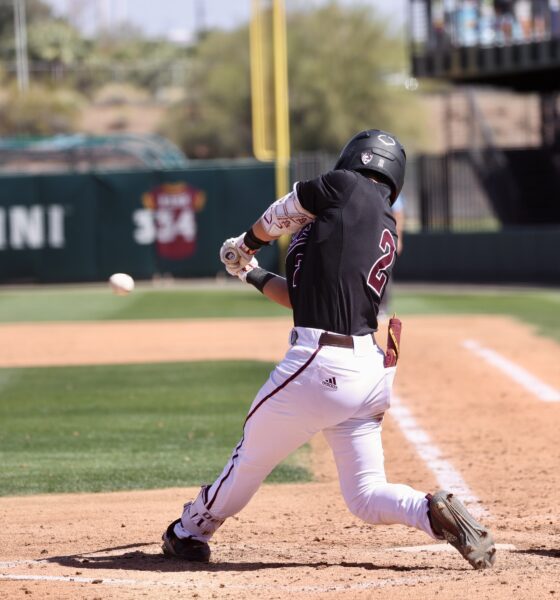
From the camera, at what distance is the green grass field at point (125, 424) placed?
7.76 m

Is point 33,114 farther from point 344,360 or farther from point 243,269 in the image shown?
point 344,360

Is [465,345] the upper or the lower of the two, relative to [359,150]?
lower

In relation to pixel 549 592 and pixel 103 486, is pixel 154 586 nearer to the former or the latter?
pixel 549 592

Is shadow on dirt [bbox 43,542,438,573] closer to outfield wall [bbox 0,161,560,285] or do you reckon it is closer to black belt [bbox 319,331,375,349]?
black belt [bbox 319,331,375,349]

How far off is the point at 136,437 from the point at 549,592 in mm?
4719

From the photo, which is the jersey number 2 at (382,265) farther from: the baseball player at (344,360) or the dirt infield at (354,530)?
the dirt infield at (354,530)

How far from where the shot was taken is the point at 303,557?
18.4 feet

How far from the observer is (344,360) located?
497cm

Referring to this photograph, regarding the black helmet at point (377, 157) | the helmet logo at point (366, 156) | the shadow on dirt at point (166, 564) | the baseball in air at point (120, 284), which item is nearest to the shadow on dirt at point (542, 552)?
the shadow on dirt at point (166, 564)

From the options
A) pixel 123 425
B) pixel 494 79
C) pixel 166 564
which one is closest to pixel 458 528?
pixel 166 564

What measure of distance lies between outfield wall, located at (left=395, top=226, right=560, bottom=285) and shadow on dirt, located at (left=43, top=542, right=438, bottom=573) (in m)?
19.0

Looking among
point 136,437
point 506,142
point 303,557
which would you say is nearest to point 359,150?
point 303,557

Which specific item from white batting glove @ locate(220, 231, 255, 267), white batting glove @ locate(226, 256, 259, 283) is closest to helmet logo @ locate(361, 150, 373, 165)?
white batting glove @ locate(220, 231, 255, 267)

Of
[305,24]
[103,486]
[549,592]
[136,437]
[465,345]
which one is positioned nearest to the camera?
[549,592]
